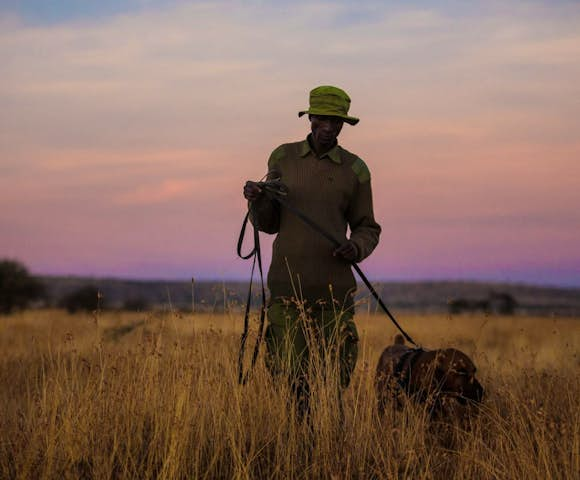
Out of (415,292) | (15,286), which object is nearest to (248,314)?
(15,286)

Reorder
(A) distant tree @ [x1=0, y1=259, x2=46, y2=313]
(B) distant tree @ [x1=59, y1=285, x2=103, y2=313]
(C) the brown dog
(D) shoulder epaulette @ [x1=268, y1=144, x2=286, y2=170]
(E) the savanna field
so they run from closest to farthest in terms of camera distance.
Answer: (E) the savanna field → (D) shoulder epaulette @ [x1=268, y1=144, x2=286, y2=170] → (C) the brown dog → (A) distant tree @ [x1=0, y1=259, x2=46, y2=313] → (B) distant tree @ [x1=59, y1=285, x2=103, y2=313]

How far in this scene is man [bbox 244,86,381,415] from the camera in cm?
668

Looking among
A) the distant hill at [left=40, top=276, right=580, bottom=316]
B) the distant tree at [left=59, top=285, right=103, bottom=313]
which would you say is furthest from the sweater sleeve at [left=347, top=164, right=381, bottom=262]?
the distant hill at [left=40, top=276, right=580, bottom=316]

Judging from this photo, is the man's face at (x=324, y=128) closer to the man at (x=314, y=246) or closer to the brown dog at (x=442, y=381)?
the man at (x=314, y=246)

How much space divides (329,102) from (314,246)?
1010 millimetres

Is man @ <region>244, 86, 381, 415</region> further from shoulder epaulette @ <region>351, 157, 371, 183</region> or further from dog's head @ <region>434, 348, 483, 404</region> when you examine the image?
dog's head @ <region>434, 348, 483, 404</region>

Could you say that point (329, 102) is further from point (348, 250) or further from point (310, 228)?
point (348, 250)

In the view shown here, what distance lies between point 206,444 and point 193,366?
86cm

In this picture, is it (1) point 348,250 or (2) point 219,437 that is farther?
(1) point 348,250

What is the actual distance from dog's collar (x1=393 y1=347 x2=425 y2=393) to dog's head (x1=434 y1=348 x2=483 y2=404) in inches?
12.0

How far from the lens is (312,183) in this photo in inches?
267

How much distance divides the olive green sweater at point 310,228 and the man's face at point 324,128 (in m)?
0.10

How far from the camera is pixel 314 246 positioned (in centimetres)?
668

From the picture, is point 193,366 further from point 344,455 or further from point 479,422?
point 479,422
